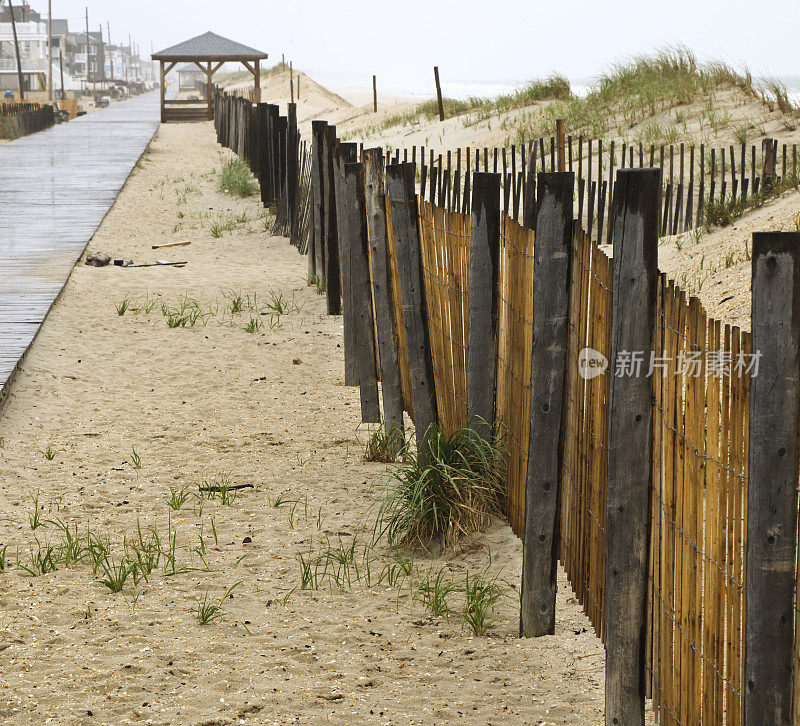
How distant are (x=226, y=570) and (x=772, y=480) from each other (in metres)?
2.42

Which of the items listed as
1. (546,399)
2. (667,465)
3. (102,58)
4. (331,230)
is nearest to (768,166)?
(331,230)

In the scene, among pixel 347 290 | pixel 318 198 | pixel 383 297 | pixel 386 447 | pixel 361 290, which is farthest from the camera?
pixel 318 198

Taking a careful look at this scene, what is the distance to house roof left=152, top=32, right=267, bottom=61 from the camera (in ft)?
125

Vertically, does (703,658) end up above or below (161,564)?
above

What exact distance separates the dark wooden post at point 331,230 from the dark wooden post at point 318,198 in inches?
7.2

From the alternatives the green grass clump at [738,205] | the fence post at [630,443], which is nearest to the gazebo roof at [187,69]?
the green grass clump at [738,205]

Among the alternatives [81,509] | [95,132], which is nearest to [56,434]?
[81,509]

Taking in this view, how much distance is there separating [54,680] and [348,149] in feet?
14.1

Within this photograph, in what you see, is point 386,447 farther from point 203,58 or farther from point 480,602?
point 203,58

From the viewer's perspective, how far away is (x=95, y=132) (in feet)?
106

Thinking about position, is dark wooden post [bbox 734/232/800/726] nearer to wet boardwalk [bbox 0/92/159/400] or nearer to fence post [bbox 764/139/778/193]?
wet boardwalk [bbox 0/92/159/400]

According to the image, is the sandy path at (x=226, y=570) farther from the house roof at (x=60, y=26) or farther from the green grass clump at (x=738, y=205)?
the house roof at (x=60, y=26)

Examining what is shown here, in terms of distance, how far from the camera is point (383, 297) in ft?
17.2

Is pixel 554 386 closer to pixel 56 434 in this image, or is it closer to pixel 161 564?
pixel 161 564
